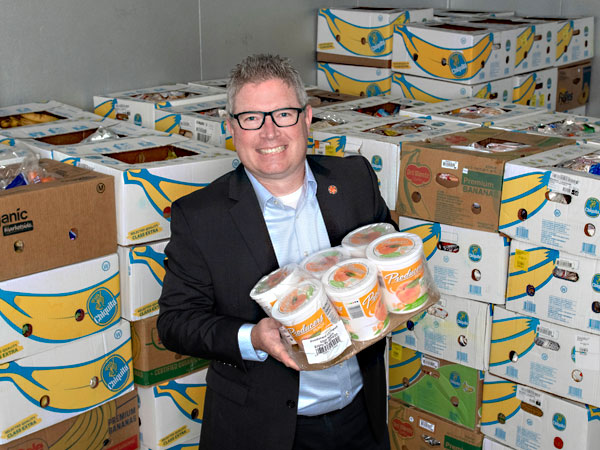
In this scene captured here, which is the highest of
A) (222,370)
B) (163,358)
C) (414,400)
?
(222,370)

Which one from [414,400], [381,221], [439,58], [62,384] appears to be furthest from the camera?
[439,58]

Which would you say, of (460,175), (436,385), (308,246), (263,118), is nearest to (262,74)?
(263,118)

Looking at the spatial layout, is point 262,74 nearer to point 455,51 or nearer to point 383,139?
point 383,139

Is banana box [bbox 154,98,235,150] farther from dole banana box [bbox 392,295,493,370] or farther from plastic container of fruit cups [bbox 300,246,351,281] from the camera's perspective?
plastic container of fruit cups [bbox 300,246,351,281]

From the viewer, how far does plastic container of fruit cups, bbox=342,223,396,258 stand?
193cm

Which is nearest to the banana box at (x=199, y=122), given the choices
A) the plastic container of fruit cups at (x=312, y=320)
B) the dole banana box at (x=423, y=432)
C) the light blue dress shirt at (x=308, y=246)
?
the light blue dress shirt at (x=308, y=246)

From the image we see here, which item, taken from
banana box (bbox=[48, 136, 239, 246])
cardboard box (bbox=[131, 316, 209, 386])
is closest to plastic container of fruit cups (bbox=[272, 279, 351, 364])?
banana box (bbox=[48, 136, 239, 246])

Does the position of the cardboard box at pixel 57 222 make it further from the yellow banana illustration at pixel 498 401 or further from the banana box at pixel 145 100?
the yellow banana illustration at pixel 498 401

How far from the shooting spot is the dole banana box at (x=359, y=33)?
169 inches

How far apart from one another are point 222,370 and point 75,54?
2170 millimetres

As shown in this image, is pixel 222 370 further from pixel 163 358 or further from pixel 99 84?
pixel 99 84

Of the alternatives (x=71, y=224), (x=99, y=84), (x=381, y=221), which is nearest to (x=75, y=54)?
(x=99, y=84)

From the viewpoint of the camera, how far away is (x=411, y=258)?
1831mm

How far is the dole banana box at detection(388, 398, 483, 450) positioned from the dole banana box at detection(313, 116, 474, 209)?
82 cm
